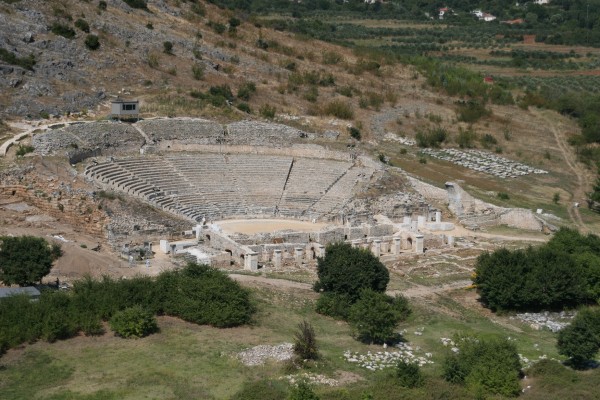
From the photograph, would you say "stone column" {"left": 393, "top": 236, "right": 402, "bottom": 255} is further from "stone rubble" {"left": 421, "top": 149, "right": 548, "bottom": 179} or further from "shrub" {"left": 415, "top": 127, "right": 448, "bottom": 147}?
"shrub" {"left": 415, "top": 127, "right": 448, "bottom": 147}

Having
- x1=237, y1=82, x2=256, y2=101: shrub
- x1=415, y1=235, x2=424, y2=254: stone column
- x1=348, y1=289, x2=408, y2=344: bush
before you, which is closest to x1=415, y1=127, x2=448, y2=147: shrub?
x1=237, y1=82, x2=256, y2=101: shrub

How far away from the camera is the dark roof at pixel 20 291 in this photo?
3490cm

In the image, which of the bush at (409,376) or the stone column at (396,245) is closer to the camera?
the bush at (409,376)

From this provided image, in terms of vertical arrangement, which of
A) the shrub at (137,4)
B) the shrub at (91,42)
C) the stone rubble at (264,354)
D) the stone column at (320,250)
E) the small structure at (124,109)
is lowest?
the stone rubble at (264,354)

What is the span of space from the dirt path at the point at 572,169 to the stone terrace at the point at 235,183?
42.1ft

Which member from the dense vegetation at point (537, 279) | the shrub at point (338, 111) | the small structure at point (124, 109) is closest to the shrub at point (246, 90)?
the shrub at point (338, 111)

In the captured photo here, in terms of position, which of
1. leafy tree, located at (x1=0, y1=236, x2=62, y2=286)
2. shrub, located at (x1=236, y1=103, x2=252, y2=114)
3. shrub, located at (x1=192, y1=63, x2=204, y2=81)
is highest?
shrub, located at (x1=192, y1=63, x2=204, y2=81)

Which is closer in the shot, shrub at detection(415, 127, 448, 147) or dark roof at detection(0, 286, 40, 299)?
dark roof at detection(0, 286, 40, 299)

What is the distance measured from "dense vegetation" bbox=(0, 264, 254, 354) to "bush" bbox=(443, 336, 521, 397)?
8.34m

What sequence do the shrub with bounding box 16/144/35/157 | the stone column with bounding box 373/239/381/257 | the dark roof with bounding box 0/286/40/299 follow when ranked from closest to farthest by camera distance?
the dark roof with bounding box 0/286/40/299
the stone column with bounding box 373/239/381/257
the shrub with bounding box 16/144/35/157

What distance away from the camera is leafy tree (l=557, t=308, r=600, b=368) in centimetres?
3253

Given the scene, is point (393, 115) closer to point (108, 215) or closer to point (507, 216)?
point (507, 216)

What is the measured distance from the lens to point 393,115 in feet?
254

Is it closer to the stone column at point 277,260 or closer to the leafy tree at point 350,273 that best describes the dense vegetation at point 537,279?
the leafy tree at point 350,273
